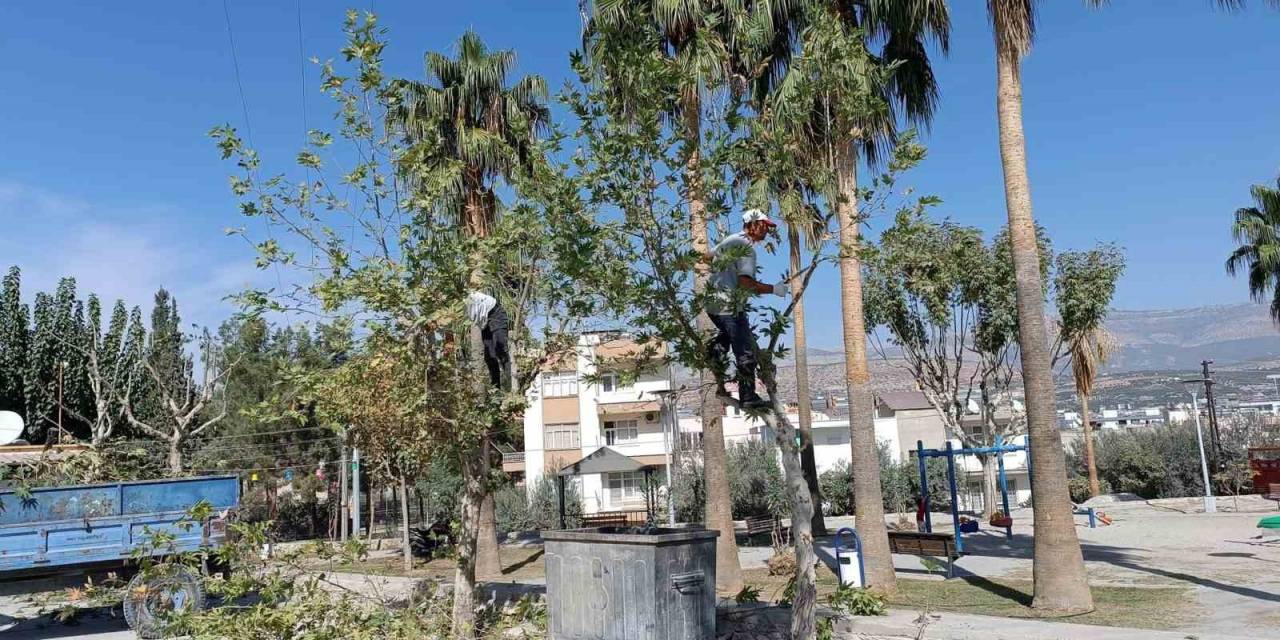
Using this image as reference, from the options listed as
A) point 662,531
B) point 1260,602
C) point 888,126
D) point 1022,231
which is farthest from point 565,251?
point 1260,602

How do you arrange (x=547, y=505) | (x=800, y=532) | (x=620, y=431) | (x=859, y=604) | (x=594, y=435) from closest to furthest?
(x=800, y=532) < (x=859, y=604) < (x=547, y=505) < (x=594, y=435) < (x=620, y=431)

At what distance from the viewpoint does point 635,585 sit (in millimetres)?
6723

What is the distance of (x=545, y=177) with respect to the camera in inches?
284

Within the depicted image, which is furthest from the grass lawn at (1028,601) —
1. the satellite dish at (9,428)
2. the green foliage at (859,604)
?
the satellite dish at (9,428)

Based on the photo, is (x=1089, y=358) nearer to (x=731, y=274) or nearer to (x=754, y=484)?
(x=754, y=484)

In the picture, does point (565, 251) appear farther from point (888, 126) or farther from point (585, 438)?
point (585, 438)

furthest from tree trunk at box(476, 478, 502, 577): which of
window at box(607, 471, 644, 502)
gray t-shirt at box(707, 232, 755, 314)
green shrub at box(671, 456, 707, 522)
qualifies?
window at box(607, 471, 644, 502)

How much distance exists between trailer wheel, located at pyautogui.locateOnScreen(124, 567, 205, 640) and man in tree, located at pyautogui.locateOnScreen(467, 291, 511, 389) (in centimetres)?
418

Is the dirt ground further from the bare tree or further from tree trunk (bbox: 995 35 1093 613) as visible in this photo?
the bare tree

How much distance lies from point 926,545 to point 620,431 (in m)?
30.4

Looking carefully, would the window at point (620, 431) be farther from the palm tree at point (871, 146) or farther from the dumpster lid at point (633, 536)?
the dumpster lid at point (633, 536)

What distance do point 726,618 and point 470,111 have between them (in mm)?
12751

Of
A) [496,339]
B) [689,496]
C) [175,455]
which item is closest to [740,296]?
[496,339]

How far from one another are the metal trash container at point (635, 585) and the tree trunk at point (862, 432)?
22.4ft
